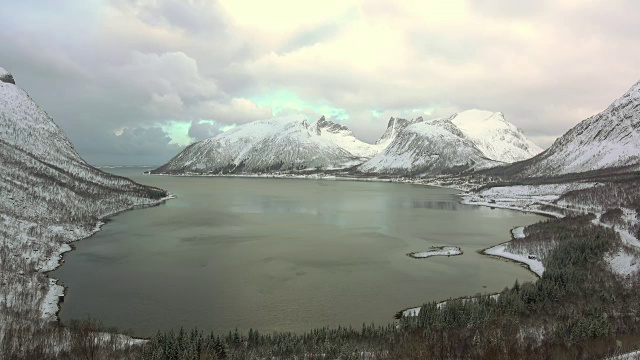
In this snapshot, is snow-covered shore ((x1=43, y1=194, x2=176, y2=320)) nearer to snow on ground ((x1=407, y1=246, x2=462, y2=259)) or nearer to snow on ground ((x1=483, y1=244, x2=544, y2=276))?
snow on ground ((x1=407, y1=246, x2=462, y2=259))

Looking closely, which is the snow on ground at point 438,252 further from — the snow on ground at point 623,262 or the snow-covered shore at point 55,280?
the snow-covered shore at point 55,280

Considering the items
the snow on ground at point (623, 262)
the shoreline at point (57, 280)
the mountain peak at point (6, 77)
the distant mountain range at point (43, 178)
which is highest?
the mountain peak at point (6, 77)

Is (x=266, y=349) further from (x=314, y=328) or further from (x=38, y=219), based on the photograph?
(x=38, y=219)

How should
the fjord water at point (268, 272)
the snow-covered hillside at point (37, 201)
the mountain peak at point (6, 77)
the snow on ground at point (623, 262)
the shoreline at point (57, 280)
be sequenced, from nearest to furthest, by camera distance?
1. the fjord water at point (268, 272)
2. the shoreline at point (57, 280)
3. the snow-covered hillside at point (37, 201)
4. the snow on ground at point (623, 262)
5. the mountain peak at point (6, 77)

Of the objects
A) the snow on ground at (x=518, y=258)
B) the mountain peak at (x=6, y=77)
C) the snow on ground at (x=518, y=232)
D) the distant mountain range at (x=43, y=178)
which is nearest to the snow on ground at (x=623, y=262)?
the snow on ground at (x=518, y=258)

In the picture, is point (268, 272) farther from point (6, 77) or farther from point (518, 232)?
point (6, 77)

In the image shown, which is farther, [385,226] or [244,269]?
[385,226]

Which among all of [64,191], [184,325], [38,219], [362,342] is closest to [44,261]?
[38,219]
